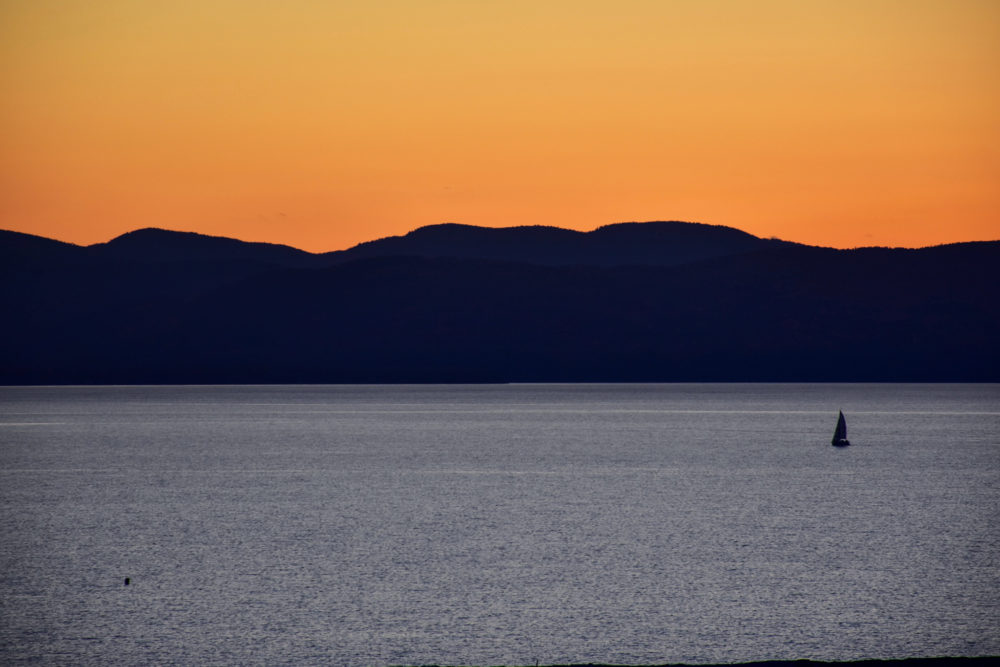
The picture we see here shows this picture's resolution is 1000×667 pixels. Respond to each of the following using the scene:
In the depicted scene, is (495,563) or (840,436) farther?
(840,436)

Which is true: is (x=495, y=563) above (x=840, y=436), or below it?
below

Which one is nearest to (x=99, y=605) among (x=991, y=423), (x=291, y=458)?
(x=291, y=458)

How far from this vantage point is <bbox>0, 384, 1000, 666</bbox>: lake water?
13.7 meters

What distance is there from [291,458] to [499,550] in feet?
99.8

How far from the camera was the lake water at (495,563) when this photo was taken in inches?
540

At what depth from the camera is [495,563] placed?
762 inches

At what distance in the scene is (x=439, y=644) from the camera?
13562 mm

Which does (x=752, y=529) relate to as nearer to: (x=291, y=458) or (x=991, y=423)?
(x=291, y=458)

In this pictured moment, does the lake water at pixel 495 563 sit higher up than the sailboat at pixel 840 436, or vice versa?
the sailboat at pixel 840 436

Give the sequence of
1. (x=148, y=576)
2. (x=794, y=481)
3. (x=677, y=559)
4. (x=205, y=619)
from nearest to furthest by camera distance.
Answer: (x=205, y=619)
(x=148, y=576)
(x=677, y=559)
(x=794, y=481)

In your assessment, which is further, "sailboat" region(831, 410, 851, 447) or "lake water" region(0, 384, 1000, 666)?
"sailboat" region(831, 410, 851, 447)

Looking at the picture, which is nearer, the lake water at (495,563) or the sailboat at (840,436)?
the lake water at (495,563)

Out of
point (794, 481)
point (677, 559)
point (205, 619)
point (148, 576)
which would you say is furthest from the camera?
point (794, 481)

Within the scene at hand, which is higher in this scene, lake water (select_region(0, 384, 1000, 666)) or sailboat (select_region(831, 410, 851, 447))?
sailboat (select_region(831, 410, 851, 447))
